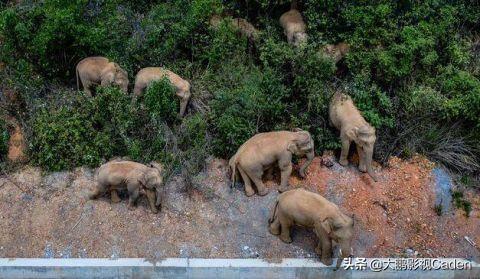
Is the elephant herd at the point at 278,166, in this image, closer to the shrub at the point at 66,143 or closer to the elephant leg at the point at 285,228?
the elephant leg at the point at 285,228

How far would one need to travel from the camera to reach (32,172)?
1096 cm

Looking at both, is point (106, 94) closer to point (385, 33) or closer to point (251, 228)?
point (251, 228)

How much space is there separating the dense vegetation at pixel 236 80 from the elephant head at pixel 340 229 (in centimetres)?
247

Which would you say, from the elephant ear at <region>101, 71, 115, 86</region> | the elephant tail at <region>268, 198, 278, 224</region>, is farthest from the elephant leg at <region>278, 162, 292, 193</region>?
the elephant ear at <region>101, 71, 115, 86</region>

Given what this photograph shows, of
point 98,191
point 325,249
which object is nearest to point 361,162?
point 325,249

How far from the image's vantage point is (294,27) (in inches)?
490

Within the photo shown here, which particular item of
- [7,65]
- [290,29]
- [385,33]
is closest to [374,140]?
[385,33]

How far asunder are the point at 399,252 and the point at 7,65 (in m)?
8.37

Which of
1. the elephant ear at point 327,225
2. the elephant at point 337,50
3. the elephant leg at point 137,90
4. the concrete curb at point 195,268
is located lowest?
the concrete curb at point 195,268

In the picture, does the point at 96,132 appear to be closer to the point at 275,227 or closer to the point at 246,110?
the point at 246,110

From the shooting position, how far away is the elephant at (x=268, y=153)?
33.9 ft

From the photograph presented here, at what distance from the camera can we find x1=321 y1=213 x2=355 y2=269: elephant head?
29.7ft

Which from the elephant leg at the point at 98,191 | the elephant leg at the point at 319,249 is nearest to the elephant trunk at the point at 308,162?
the elephant leg at the point at 319,249

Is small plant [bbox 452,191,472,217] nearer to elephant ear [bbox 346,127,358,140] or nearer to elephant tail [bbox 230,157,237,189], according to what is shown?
elephant ear [bbox 346,127,358,140]
